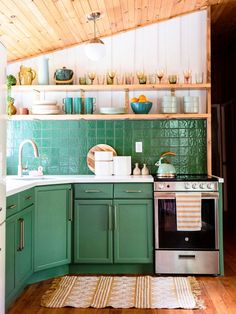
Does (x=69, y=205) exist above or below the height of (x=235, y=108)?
below

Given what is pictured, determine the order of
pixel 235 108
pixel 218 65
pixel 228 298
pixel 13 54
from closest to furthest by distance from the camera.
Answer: pixel 228 298
pixel 13 54
pixel 235 108
pixel 218 65

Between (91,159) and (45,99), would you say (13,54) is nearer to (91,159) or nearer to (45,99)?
(45,99)

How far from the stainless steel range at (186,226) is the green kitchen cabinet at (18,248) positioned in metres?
1.20

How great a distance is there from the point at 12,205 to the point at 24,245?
518 millimetres

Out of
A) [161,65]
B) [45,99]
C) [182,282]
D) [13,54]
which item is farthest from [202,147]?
[13,54]

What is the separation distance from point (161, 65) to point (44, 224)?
2.24 metres

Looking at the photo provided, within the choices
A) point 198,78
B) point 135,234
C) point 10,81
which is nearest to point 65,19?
point 10,81

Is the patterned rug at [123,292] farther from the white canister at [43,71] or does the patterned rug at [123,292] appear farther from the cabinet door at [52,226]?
the white canister at [43,71]

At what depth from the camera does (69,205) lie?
3842 millimetres

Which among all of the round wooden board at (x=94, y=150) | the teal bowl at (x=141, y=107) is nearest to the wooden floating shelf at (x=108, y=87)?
the teal bowl at (x=141, y=107)

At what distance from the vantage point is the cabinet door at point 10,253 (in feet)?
9.11

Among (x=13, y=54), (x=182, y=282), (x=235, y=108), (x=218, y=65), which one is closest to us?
(x=182, y=282)

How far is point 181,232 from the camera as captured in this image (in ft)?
12.4

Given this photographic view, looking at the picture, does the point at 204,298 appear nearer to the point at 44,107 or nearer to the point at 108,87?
the point at 108,87
